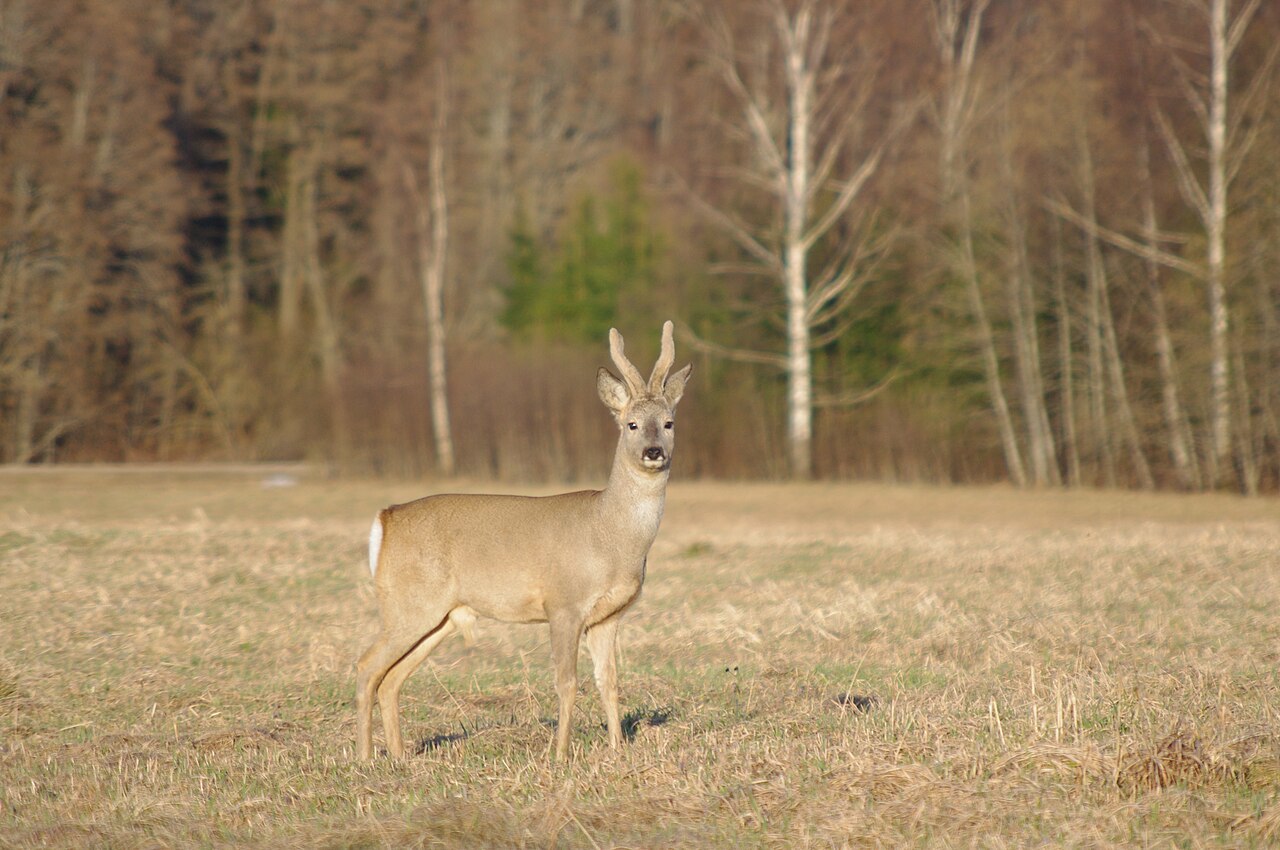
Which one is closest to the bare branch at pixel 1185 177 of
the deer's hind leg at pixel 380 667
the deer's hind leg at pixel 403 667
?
the deer's hind leg at pixel 403 667

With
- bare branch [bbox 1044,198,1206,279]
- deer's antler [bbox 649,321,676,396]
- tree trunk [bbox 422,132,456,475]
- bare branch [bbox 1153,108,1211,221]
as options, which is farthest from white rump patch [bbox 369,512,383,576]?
tree trunk [bbox 422,132,456,475]

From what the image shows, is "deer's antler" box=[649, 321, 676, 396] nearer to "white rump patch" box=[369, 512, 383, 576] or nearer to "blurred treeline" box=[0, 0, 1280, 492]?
"white rump patch" box=[369, 512, 383, 576]

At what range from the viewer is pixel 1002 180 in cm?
3034

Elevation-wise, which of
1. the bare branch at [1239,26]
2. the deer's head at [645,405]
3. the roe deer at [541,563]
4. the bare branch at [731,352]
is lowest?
the roe deer at [541,563]

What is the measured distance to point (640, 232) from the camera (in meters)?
38.6

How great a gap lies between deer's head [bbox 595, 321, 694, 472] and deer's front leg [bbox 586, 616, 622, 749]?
879mm

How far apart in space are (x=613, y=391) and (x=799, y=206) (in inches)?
1008

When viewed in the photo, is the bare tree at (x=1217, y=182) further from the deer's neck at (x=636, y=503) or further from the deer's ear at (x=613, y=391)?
the deer's neck at (x=636, y=503)

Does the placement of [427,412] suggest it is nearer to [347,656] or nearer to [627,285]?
[627,285]

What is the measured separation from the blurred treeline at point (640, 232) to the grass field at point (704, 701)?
40.7 ft

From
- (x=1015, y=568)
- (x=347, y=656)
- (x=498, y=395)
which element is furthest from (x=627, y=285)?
(x=347, y=656)

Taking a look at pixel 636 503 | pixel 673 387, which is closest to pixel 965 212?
pixel 673 387

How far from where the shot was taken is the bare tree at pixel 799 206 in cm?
3256

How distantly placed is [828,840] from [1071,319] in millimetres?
26003
